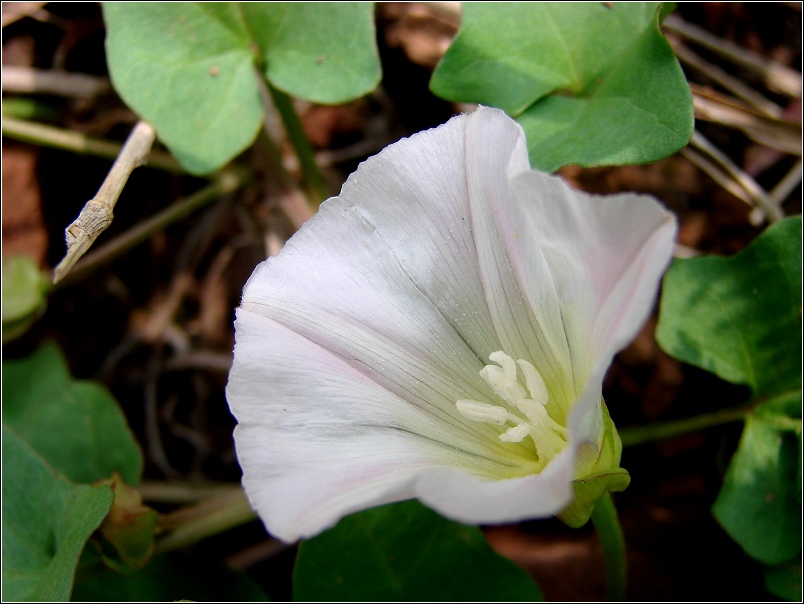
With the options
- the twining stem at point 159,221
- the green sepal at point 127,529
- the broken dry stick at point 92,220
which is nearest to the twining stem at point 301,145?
the twining stem at point 159,221

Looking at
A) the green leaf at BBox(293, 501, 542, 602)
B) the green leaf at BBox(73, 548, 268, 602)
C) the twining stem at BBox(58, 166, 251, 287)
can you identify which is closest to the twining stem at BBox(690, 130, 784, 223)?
the green leaf at BBox(293, 501, 542, 602)

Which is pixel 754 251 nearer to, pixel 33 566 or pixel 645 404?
pixel 645 404

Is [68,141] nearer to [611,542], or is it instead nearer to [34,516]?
[34,516]

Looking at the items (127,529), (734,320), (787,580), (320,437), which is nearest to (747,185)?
(734,320)

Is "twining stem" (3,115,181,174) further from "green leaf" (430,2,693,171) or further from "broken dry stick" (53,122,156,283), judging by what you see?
"green leaf" (430,2,693,171)

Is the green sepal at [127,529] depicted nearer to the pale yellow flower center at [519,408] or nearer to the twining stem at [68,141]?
the pale yellow flower center at [519,408]

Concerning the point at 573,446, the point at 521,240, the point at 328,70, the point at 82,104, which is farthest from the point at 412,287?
the point at 82,104
